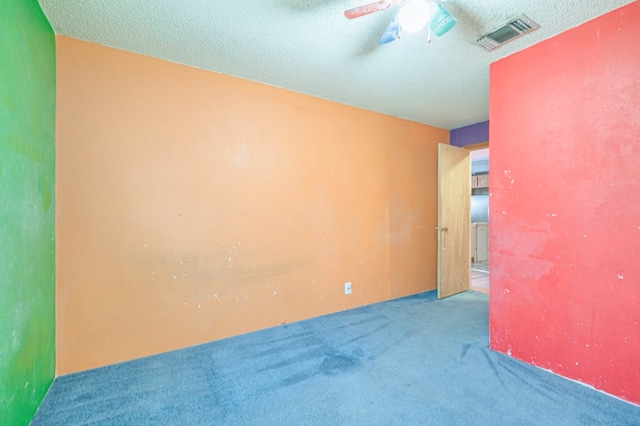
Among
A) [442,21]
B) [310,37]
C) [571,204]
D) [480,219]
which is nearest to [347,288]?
[571,204]

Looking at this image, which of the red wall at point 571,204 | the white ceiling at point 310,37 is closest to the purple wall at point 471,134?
the white ceiling at point 310,37

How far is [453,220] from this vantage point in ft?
12.7

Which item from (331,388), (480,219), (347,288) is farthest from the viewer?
(480,219)

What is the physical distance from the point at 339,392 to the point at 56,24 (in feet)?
9.93

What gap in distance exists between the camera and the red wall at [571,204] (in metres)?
1.70

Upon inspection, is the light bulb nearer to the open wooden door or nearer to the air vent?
the air vent

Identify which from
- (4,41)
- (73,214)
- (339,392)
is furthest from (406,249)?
(4,41)

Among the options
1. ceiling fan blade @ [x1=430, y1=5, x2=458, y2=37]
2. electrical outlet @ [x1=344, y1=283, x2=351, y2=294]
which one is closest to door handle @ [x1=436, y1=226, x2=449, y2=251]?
electrical outlet @ [x1=344, y1=283, x2=351, y2=294]

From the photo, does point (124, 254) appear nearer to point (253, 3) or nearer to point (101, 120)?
point (101, 120)

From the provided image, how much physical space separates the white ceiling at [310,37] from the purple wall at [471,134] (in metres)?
1.18

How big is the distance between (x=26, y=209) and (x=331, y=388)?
205 centimetres

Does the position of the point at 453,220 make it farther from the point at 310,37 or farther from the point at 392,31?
the point at 310,37

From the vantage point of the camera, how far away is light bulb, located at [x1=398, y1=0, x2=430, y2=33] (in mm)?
1483

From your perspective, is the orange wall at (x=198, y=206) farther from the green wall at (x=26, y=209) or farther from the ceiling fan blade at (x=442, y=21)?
the ceiling fan blade at (x=442, y=21)
